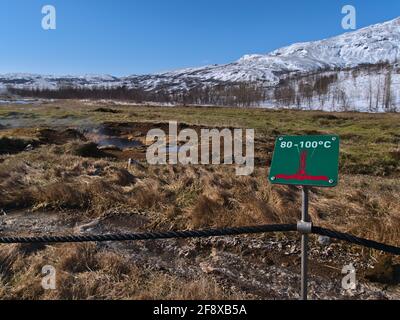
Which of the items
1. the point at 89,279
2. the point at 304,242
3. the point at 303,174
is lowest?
the point at 89,279

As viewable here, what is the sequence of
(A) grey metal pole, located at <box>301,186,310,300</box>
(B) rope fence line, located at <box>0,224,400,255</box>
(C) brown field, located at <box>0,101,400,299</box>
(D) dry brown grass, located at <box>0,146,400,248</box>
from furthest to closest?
(D) dry brown grass, located at <box>0,146,400,248</box>
(C) brown field, located at <box>0,101,400,299</box>
(A) grey metal pole, located at <box>301,186,310,300</box>
(B) rope fence line, located at <box>0,224,400,255</box>

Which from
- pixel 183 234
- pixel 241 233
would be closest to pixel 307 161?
pixel 241 233

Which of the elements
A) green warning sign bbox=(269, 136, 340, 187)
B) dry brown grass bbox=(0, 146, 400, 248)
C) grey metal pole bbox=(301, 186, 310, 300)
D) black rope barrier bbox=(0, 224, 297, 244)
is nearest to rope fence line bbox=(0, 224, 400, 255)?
black rope barrier bbox=(0, 224, 297, 244)

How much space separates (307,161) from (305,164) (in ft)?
0.09

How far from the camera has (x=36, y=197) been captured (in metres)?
6.83

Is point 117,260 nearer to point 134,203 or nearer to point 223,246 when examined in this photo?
point 223,246

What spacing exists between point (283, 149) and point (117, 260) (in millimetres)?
2370

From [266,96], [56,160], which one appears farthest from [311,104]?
[56,160]

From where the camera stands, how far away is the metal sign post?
9.04 ft

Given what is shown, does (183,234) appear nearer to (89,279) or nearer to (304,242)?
(304,242)

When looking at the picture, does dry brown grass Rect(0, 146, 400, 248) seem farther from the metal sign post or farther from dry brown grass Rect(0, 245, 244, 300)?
the metal sign post

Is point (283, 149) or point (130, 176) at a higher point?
point (283, 149)

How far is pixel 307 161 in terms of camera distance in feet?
9.35
